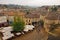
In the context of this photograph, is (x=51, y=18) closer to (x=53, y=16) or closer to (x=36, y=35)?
(x=53, y=16)

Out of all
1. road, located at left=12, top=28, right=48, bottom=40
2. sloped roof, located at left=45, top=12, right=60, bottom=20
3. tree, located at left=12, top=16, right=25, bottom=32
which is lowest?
road, located at left=12, top=28, right=48, bottom=40

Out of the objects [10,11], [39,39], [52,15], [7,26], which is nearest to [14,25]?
[7,26]

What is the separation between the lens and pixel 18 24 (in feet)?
6.79

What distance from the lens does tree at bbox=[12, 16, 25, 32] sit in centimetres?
205

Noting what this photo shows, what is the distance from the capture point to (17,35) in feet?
6.63

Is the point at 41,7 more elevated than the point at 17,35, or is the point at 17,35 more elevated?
the point at 41,7

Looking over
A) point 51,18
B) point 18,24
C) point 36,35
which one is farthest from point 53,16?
point 18,24

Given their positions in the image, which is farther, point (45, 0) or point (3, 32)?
point (45, 0)

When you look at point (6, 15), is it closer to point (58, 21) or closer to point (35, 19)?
point (35, 19)

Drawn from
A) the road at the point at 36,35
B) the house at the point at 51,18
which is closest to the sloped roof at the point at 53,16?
the house at the point at 51,18

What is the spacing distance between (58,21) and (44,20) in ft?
0.80

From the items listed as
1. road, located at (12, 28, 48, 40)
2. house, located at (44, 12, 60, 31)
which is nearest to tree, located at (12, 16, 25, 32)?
road, located at (12, 28, 48, 40)

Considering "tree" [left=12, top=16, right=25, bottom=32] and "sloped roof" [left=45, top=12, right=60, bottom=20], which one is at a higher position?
"sloped roof" [left=45, top=12, right=60, bottom=20]

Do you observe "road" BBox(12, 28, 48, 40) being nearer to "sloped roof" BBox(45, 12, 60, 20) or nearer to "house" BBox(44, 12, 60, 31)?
"house" BBox(44, 12, 60, 31)
